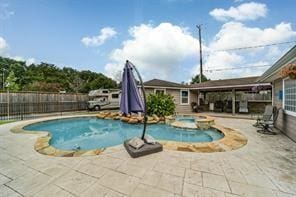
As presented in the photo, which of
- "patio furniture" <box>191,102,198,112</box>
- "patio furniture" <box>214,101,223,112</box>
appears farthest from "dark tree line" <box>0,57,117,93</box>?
"patio furniture" <box>214,101,223,112</box>

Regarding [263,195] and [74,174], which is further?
[74,174]

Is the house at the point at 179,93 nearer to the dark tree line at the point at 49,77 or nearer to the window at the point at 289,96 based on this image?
the window at the point at 289,96

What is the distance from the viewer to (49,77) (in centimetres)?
3089

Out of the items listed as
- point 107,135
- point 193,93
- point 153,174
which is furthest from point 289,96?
point 193,93

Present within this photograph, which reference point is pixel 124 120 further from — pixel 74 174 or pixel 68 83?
pixel 68 83

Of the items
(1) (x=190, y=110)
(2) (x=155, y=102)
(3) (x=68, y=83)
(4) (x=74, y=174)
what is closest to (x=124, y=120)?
(2) (x=155, y=102)

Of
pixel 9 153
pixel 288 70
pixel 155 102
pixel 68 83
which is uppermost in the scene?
pixel 68 83

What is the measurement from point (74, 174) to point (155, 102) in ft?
28.2

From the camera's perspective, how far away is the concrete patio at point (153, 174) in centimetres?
277

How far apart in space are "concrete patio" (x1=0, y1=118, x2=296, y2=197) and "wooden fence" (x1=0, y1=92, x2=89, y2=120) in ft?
36.6

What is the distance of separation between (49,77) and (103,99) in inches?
710

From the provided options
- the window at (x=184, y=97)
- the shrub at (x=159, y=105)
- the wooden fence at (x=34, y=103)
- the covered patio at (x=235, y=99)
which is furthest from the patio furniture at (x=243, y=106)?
the wooden fence at (x=34, y=103)

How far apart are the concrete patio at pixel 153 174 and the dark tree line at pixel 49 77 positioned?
81.9ft

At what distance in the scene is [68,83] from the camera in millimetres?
31375
